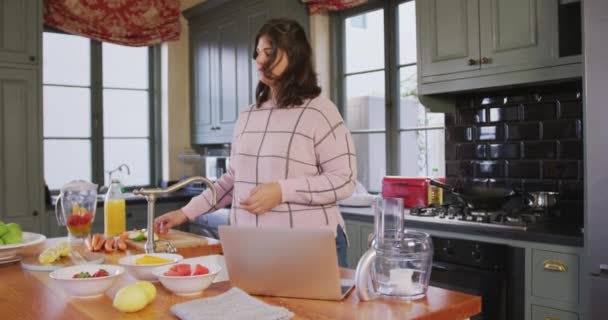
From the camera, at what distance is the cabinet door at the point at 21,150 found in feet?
11.5

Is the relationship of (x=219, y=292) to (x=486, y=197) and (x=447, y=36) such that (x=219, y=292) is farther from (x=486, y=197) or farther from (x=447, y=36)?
(x=447, y=36)

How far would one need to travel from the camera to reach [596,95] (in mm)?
2033

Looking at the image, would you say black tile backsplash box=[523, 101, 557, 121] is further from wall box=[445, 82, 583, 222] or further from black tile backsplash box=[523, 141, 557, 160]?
black tile backsplash box=[523, 141, 557, 160]

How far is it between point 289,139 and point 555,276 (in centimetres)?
125

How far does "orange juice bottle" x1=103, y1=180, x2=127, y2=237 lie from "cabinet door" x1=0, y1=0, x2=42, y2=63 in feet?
5.85

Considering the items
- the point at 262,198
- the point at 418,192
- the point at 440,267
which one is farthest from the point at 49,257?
the point at 418,192

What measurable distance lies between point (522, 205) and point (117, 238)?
188cm

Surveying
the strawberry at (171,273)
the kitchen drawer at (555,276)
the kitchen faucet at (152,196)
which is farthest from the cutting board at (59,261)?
the kitchen drawer at (555,276)

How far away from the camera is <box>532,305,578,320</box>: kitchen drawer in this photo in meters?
2.20

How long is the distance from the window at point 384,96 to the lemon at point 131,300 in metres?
2.27

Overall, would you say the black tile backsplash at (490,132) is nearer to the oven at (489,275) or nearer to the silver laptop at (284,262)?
the oven at (489,275)

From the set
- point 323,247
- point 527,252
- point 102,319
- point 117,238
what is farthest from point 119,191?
point 527,252

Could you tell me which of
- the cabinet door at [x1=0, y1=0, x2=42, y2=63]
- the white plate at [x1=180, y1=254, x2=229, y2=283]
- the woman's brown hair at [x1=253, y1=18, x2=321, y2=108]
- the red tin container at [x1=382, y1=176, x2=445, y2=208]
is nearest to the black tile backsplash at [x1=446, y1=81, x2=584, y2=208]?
the red tin container at [x1=382, y1=176, x2=445, y2=208]

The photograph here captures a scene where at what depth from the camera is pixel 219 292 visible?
53.6 inches
